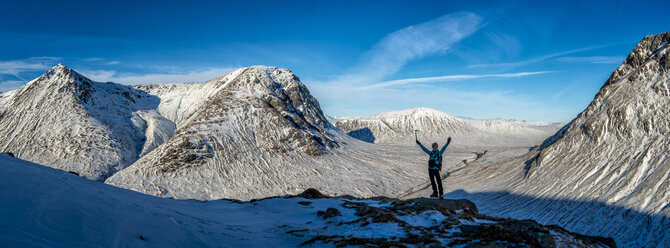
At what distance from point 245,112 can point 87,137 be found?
59130mm

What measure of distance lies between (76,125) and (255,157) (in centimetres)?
7187

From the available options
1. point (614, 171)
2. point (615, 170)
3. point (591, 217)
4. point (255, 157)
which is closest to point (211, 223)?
point (591, 217)

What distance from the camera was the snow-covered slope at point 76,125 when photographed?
392 feet

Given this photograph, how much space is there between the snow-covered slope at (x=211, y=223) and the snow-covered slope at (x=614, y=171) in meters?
29.3

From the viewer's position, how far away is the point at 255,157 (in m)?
128

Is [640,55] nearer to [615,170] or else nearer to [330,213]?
[615,170]

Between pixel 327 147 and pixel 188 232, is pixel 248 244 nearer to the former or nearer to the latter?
pixel 188 232

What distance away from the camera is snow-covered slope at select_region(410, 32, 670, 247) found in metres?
36.8

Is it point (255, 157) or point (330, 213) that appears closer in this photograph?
point (330, 213)

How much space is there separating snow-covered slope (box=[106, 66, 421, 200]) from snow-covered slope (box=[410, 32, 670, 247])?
63.1m

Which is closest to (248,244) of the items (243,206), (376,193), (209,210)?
(209,210)

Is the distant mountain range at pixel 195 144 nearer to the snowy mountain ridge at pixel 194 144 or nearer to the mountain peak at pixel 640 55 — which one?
the snowy mountain ridge at pixel 194 144

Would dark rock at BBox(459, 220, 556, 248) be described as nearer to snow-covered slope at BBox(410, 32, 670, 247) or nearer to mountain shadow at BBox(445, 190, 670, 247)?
mountain shadow at BBox(445, 190, 670, 247)

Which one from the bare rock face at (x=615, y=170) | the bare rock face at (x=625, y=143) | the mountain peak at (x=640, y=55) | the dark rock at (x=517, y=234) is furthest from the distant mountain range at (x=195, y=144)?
the dark rock at (x=517, y=234)
